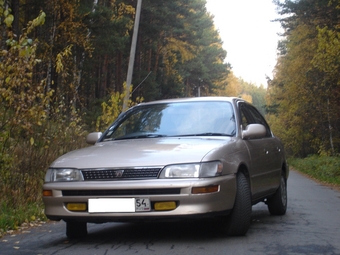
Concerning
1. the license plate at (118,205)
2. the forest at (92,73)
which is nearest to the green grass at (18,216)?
the forest at (92,73)

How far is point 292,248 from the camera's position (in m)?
5.54

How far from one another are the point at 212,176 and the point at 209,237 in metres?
0.88

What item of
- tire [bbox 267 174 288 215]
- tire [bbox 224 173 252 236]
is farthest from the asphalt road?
tire [bbox 267 174 288 215]

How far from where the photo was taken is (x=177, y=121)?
6.98 meters

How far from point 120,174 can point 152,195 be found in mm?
393

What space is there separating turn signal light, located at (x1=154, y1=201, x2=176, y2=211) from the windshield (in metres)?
1.38

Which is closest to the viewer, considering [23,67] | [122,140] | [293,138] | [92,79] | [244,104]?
[122,140]

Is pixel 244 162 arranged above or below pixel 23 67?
below

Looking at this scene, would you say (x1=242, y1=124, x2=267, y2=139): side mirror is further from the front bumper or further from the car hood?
the front bumper

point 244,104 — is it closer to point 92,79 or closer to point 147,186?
point 147,186

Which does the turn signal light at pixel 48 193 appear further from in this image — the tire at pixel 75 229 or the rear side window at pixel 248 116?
the rear side window at pixel 248 116

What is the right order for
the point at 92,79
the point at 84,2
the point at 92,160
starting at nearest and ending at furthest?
the point at 92,160
the point at 84,2
the point at 92,79

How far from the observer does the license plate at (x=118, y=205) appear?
550 centimetres

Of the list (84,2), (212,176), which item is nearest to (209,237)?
(212,176)
